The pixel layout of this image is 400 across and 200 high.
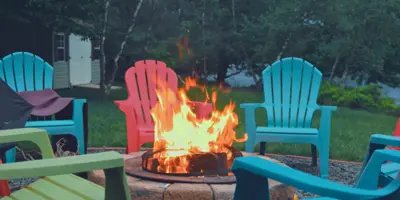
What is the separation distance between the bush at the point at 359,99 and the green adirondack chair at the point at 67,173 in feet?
33.8

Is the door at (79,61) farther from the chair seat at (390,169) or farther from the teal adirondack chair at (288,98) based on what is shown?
the chair seat at (390,169)

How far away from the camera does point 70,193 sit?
2133 mm

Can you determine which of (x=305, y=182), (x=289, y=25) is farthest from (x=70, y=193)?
(x=289, y=25)

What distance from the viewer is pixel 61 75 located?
14375mm

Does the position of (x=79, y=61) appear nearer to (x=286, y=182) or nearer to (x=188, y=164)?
(x=188, y=164)

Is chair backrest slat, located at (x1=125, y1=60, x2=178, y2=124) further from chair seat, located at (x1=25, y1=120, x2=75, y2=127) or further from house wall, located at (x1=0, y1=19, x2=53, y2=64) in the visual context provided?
house wall, located at (x1=0, y1=19, x2=53, y2=64)

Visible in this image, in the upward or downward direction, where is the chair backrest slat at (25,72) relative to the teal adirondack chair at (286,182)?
upward

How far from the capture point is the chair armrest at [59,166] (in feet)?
5.01

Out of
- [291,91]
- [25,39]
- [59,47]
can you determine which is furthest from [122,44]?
[291,91]

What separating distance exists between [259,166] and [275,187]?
89 centimetres

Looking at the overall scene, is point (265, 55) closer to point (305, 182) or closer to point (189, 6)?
point (189, 6)

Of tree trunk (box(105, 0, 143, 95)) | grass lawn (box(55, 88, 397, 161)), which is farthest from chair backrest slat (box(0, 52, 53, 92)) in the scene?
tree trunk (box(105, 0, 143, 95))

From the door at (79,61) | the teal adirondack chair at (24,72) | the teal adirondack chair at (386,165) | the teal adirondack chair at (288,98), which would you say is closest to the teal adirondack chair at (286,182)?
the teal adirondack chair at (386,165)

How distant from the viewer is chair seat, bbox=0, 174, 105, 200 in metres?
2.08
